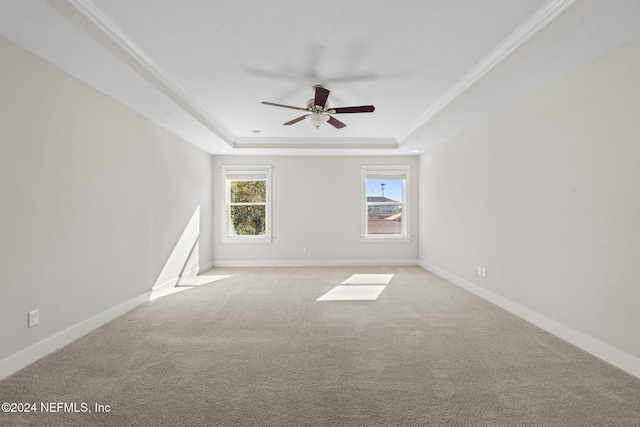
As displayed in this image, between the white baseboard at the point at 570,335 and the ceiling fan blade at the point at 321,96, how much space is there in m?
3.07

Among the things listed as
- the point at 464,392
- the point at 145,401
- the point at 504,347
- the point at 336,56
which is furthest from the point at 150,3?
the point at 504,347

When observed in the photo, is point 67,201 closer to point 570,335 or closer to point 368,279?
point 368,279

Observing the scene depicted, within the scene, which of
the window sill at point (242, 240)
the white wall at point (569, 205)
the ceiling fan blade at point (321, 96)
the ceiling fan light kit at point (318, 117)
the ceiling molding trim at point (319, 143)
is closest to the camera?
the white wall at point (569, 205)

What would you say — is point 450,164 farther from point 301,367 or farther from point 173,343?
point 173,343

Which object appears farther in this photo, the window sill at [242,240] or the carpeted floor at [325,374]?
the window sill at [242,240]

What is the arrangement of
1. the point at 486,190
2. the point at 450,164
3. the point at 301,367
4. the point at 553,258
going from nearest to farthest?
the point at 301,367 < the point at 553,258 < the point at 486,190 < the point at 450,164

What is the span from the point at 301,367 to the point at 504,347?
67.2 inches

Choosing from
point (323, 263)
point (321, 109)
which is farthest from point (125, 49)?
point (323, 263)

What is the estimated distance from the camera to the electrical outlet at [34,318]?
250cm

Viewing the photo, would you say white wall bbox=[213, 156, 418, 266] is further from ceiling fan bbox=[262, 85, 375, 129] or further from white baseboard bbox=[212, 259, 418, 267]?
ceiling fan bbox=[262, 85, 375, 129]

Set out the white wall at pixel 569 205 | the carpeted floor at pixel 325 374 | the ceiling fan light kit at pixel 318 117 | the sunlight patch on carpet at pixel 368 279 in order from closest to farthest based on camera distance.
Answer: the carpeted floor at pixel 325 374, the white wall at pixel 569 205, the ceiling fan light kit at pixel 318 117, the sunlight patch on carpet at pixel 368 279

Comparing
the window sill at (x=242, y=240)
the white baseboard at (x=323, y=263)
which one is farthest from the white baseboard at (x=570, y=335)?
the window sill at (x=242, y=240)

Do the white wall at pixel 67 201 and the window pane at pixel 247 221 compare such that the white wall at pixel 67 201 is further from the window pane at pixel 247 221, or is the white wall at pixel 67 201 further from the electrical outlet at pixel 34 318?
the window pane at pixel 247 221

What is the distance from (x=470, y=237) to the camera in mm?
4762
